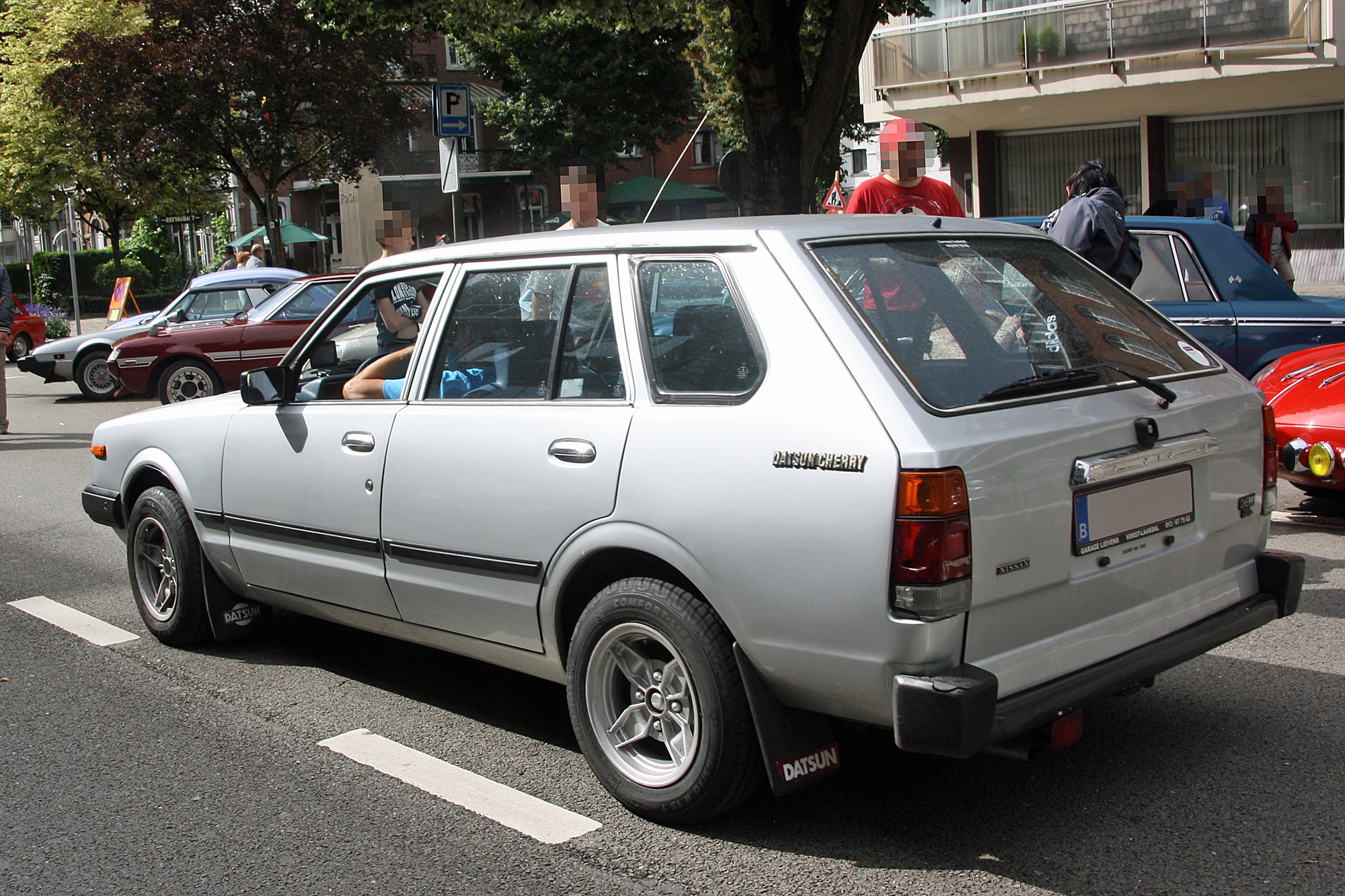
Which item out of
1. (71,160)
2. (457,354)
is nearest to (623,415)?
(457,354)

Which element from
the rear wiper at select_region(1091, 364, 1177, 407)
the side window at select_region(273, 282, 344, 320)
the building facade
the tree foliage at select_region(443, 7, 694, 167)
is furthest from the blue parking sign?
the tree foliage at select_region(443, 7, 694, 167)

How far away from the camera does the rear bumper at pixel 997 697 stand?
2.84 metres

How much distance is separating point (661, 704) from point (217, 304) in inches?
554

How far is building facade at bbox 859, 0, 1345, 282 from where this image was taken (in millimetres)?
20500

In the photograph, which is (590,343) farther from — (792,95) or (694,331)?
(792,95)

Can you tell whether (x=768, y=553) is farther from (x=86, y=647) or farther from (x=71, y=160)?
(x=71, y=160)

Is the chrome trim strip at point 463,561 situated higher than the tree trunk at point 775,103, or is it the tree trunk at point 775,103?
the tree trunk at point 775,103

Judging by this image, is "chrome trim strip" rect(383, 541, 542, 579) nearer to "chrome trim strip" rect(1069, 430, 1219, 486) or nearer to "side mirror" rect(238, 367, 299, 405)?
"side mirror" rect(238, 367, 299, 405)

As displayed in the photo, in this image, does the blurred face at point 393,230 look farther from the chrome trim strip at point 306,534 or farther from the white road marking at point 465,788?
the white road marking at point 465,788

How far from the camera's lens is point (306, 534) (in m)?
4.54

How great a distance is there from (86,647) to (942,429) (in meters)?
4.17

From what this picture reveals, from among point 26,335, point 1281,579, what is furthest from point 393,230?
point 26,335

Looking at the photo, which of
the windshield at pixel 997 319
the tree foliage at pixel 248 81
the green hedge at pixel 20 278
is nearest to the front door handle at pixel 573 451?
the windshield at pixel 997 319

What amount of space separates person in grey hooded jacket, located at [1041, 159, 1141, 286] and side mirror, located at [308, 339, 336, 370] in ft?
11.8
